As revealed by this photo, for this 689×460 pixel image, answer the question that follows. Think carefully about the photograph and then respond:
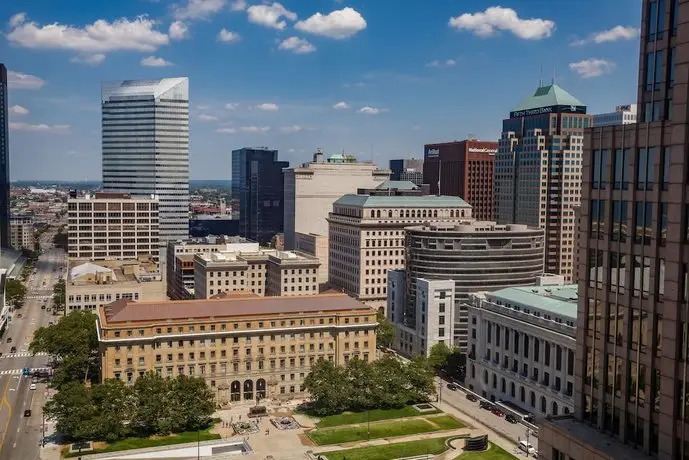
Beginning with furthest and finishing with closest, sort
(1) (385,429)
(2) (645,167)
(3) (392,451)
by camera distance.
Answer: (1) (385,429) < (3) (392,451) < (2) (645,167)

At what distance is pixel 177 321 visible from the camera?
140 m

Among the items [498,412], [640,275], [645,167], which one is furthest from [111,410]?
[645,167]

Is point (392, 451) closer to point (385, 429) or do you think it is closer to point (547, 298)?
point (385, 429)

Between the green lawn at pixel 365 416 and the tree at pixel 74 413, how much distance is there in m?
39.1

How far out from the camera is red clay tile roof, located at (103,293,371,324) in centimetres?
14025

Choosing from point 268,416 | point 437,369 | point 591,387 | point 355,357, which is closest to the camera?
point 591,387

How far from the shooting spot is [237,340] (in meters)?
144

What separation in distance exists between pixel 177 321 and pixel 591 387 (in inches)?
4145

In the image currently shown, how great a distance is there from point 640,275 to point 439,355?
123m

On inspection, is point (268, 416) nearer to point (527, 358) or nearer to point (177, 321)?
point (177, 321)

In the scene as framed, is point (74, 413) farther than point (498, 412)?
No

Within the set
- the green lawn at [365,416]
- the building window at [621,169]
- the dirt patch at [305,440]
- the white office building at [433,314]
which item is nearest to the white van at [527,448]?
the green lawn at [365,416]

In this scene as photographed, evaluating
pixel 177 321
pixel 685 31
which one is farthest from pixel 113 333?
pixel 685 31

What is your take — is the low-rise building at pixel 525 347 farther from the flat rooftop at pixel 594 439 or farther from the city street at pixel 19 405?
the city street at pixel 19 405
